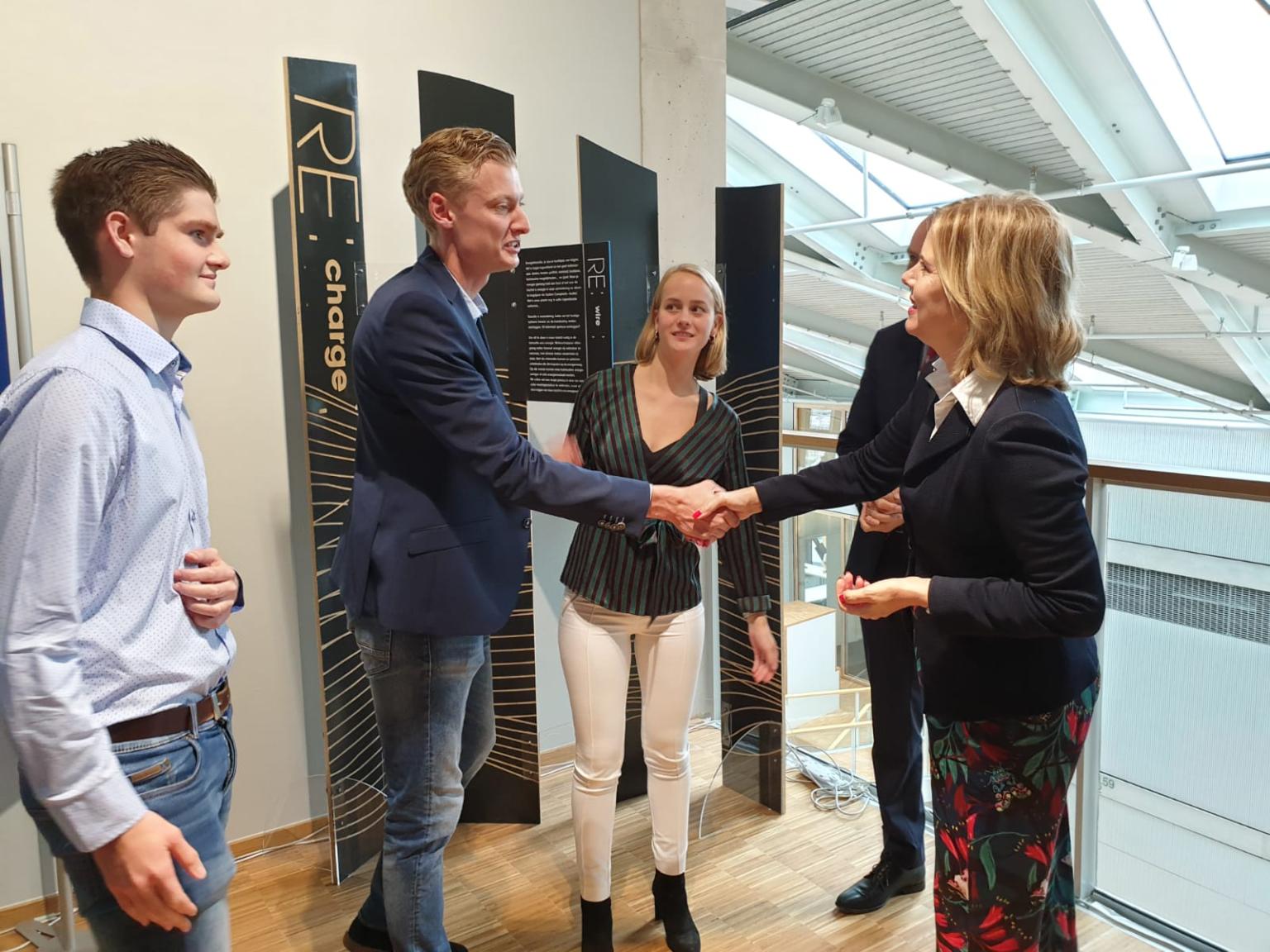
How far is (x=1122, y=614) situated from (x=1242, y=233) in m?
6.60

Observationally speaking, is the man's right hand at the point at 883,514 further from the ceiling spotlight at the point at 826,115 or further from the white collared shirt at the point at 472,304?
the ceiling spotlight at the point at 826,115

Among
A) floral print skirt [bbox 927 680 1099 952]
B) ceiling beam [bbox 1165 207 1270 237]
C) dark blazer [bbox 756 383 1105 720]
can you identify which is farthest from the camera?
ceiling beam [bbox 1165 207 1270 237]

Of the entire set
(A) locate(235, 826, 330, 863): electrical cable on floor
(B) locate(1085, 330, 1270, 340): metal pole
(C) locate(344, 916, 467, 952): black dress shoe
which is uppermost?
(B) locate(1085, 330, 1270, 340): metal pole

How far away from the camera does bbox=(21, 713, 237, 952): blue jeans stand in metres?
1.05

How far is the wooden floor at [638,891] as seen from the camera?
230 centimetres

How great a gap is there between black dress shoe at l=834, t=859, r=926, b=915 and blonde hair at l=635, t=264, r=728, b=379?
4.72ft

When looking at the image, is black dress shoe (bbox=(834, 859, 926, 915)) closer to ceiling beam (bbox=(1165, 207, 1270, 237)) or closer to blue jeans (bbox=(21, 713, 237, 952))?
blue jeans (bbox=(21, 713, 237, 952))

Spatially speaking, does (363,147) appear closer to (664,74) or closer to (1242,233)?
(664,74)

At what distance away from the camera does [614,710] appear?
208 cm

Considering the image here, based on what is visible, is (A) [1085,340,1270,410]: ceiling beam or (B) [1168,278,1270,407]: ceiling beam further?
(A) [1085,340,1270,410]: ceiling beam

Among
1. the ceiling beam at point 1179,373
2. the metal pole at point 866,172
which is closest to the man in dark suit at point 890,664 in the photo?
the metal pole at point 866,172

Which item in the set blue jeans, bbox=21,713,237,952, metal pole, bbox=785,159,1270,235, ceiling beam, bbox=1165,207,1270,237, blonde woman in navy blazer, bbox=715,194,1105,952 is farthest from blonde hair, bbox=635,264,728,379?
ceiling beam, bbox=1165,207,1270,237

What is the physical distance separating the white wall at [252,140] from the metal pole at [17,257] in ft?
0.63

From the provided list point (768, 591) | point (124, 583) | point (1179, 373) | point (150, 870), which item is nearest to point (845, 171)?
point (1179, 373)
